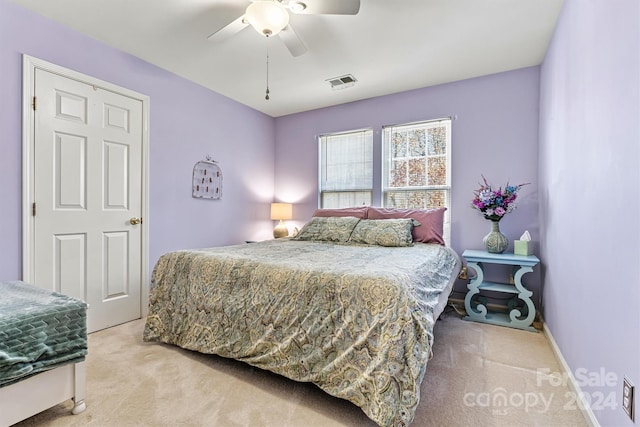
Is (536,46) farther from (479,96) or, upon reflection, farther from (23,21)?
(23,21)

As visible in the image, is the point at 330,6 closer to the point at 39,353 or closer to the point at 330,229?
the point at 330,229

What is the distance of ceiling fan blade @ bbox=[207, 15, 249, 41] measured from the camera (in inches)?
79.4

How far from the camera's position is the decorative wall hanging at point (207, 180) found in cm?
350

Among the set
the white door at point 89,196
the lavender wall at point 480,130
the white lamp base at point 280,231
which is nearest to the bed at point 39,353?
the white door at point 89,196

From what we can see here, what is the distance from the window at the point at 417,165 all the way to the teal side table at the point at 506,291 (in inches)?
25.8

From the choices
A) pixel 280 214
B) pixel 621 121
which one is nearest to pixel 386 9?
pixel 621 121

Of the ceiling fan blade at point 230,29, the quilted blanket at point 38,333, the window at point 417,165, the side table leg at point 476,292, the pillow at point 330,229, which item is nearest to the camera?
the quilted blanket at point 38,333

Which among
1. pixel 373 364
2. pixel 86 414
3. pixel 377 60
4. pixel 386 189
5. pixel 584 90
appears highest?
Answer: pixel 377 60

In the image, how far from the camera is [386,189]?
3805 mm

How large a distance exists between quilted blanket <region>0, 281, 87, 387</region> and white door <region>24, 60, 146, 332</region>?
0.90 meters

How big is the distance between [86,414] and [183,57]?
9.27 feet

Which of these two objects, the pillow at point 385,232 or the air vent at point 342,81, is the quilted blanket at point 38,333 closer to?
the pillow at point 385,232

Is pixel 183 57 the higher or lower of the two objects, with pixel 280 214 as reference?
higher

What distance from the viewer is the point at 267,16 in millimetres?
1842
